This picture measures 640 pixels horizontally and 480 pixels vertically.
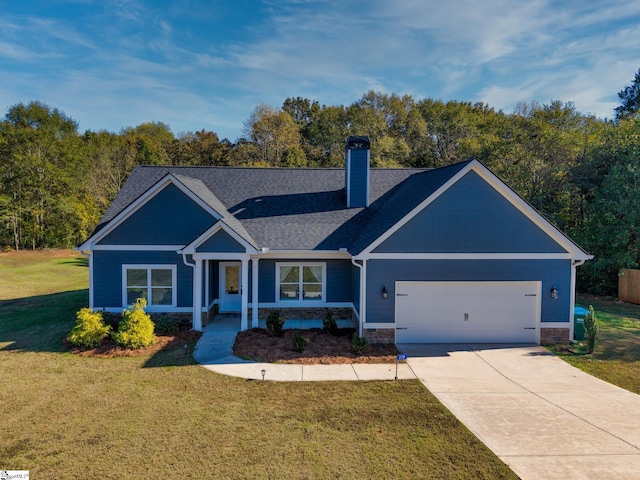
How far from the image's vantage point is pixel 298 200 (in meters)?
17.4

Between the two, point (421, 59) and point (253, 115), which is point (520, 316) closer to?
point (421, 59)

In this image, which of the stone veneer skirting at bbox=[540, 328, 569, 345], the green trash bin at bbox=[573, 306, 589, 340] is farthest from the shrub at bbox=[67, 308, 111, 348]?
the green trash bin at bbox=[573, 306, 589, 340]

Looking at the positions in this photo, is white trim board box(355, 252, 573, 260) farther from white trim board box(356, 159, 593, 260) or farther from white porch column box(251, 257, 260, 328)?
white porch column box(251, 257, 260, 328)

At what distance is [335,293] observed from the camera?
15.4 meters

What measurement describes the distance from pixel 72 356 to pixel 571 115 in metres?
34.3

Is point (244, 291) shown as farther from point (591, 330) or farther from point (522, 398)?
point (591, 330)

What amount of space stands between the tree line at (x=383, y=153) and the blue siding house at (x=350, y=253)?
1162cm

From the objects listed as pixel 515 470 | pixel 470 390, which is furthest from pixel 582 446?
pixel 470 390

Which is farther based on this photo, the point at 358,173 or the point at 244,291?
the point at 358,173

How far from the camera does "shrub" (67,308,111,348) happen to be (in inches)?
473

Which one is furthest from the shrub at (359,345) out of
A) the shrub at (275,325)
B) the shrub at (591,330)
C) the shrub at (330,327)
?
the shrub at (591,330)

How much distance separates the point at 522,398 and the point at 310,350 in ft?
19.2

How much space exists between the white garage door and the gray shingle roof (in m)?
2.63

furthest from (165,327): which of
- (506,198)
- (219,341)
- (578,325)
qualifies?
(578,325)
